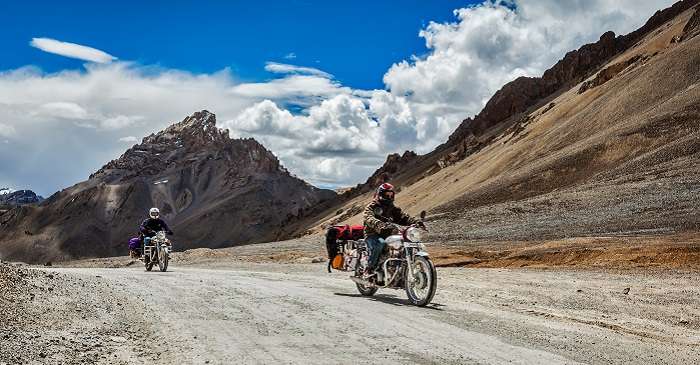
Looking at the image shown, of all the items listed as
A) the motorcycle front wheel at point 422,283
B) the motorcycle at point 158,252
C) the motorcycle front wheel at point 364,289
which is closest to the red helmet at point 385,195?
the motorcycle front wheel at point 422,283

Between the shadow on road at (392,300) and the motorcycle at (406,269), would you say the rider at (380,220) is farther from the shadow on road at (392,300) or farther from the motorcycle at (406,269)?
the shadow on road at (392,300)

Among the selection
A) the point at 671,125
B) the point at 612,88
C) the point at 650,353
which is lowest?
the point at 650,353

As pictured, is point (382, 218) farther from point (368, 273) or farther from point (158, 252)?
point (158, 252)

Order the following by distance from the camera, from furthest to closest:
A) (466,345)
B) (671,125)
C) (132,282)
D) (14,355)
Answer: (671,125) < (132,282) < (466,345) < (14,355)

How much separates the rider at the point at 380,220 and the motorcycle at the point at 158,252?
12124 millimetres

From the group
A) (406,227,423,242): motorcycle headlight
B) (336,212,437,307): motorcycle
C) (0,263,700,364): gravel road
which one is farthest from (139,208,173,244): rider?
(406,227,423,242): motorcycle headlight

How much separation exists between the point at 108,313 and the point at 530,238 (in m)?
30.5

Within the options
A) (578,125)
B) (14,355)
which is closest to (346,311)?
(14,355)

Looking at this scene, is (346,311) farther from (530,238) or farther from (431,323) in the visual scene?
(530,238)

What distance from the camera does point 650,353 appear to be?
8875 mm

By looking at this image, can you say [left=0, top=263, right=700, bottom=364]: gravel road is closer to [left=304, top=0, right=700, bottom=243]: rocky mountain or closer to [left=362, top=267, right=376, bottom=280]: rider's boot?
[left=362, top=267, right=376, bottom=280]: rider's boot

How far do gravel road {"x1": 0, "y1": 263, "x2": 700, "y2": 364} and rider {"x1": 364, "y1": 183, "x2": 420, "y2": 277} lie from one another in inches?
40.9

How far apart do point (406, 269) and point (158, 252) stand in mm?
13474

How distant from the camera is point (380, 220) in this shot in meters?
13.5
